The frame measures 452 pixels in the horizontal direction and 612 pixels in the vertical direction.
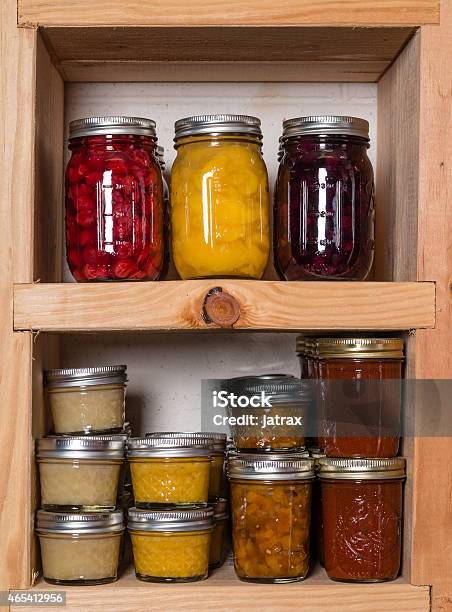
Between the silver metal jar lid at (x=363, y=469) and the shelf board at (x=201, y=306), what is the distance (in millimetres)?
160

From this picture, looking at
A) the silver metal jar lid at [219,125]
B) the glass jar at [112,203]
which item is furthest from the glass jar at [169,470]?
the silver metal jar lid at [219,125]

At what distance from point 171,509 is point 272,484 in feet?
0.41

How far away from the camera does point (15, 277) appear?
111 centimetres

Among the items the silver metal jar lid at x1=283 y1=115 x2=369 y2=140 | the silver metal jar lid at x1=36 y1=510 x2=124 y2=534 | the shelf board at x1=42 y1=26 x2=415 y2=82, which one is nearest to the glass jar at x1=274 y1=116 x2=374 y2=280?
the silver metal jar lid at x1=283 y1=115 x2=369 y2=140

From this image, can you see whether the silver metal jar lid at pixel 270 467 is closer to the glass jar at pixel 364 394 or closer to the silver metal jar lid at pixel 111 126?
the glass jar at pixel 364 394

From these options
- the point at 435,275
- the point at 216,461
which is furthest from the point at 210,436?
the point at 435,275

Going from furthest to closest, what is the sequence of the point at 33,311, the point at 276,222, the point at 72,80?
the point at 72,80
the point at 276,222
the point at 33,311

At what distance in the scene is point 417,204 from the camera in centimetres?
112

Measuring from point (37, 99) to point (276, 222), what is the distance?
0.33m

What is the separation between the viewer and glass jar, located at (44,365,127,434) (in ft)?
3.82

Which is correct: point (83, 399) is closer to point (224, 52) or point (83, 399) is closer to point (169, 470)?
point (169, 470)

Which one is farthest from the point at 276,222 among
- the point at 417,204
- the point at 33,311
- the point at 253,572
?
the point at 253,572

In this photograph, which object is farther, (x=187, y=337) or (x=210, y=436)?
(x=187, y=337)

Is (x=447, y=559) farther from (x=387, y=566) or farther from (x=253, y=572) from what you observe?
(x=253, y=572)
